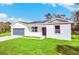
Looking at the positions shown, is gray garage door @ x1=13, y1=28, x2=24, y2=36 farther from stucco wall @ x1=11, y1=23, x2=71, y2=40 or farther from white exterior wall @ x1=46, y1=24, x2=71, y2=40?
white exterior wall @ x1=46, y1=24, x2=71, y2=40

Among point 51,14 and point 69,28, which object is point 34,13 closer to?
point 51,14

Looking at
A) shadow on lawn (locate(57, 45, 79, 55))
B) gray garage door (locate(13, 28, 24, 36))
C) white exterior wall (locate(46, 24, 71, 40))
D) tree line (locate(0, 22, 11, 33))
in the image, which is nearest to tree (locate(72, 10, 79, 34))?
white exterior wall (locate(46, 24, 71, 40))

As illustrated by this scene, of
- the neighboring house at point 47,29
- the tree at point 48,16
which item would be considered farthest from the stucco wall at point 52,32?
the tree at point 48,16

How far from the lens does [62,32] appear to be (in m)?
2.97

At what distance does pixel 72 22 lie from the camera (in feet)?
9.64

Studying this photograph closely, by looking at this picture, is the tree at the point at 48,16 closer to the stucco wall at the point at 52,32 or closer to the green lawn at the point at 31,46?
the stucco wall at the point at 52,32

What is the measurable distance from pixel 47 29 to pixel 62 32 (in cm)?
15

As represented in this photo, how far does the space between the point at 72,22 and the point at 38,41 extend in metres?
0.39

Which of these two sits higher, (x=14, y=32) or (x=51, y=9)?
(x=51, y=9)

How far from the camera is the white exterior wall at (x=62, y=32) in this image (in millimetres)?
2953

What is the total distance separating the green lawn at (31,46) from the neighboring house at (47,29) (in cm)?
6

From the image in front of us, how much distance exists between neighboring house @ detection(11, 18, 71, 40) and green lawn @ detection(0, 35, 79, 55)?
58mm
